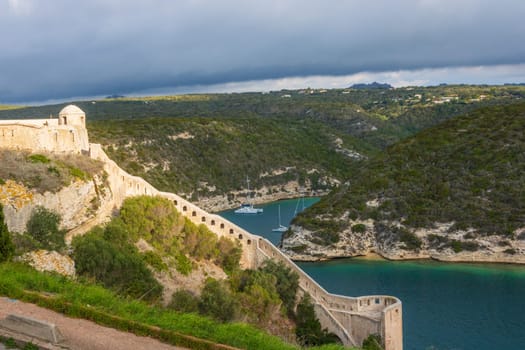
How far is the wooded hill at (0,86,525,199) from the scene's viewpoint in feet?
289

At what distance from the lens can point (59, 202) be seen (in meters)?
20.2

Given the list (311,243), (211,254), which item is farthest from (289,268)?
(311,243)

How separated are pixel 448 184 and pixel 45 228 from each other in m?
46.6

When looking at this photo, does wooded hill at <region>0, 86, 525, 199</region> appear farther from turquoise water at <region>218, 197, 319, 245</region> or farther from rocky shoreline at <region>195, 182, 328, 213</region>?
turquoise water at <region>218, 197, 319, 245</region>

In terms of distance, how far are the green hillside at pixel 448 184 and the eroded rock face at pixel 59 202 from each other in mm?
34994

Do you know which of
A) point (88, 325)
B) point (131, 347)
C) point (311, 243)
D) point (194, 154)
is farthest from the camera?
point (194, 154)

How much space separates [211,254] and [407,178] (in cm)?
3685

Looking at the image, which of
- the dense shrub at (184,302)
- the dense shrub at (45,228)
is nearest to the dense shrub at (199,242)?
the dense shrub at (184,302)

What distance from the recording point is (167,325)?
1003 centimetres

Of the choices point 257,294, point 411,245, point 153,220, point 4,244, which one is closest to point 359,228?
point 411,245

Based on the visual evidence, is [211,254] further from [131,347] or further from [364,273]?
[364,273]

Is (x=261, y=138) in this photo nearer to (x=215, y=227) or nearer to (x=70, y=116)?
(x=215, y=227)

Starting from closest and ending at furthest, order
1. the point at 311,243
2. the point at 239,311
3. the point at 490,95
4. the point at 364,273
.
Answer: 1. the point at 239,311
2. the point at 364,273
3. the point at 311,243
4. the point at 490,95

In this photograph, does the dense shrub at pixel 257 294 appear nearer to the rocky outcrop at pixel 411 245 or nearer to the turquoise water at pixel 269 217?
the rocky outcrop at pixel 411 245
